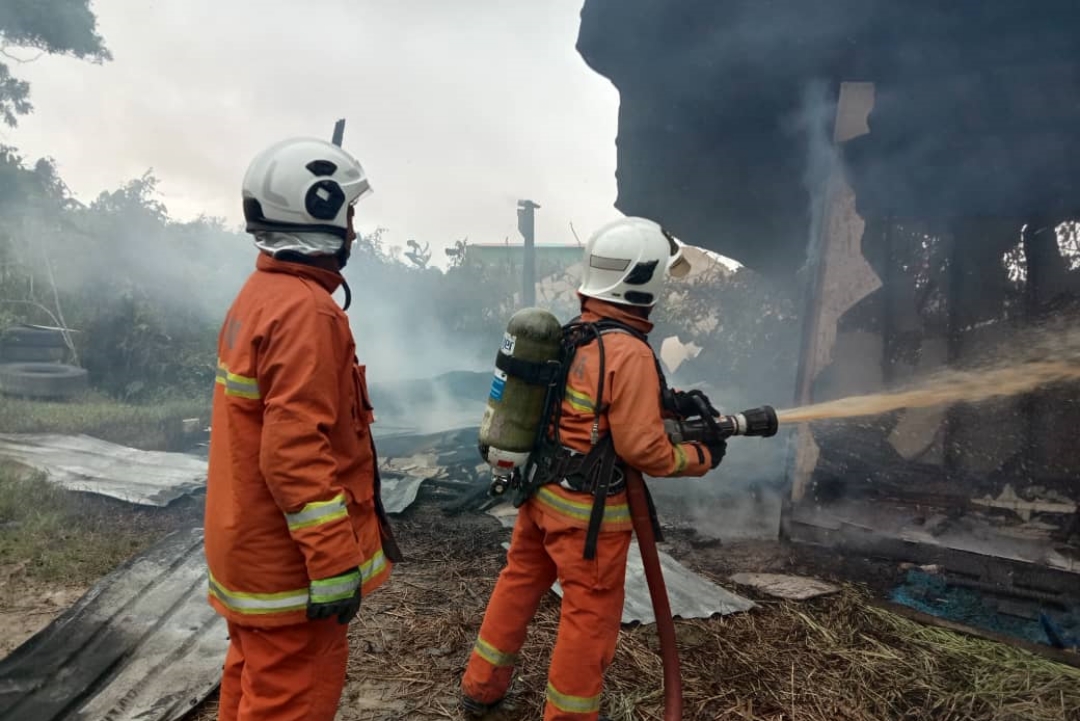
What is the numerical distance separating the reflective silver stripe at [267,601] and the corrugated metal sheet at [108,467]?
4174mm

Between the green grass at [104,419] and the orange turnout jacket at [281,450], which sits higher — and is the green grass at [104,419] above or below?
below

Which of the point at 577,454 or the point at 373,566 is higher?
the point at 577,454

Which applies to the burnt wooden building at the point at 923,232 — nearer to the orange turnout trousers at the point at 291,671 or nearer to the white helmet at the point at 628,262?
the white helmet at the point at 628,262

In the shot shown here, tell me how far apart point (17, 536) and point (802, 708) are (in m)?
4.97

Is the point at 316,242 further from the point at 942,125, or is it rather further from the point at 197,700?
the point at 942,125

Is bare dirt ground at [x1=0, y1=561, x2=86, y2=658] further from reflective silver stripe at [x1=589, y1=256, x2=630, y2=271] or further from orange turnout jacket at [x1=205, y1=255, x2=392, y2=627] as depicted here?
reflective silver stripe at [x1=589, y1=256, x2=630, y2=271]

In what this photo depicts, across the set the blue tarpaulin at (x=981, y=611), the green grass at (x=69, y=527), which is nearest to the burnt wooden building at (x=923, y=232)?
the blue tarpaulin at (x=981, y=611)

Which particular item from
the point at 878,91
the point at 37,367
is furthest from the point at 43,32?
the point at 878,91

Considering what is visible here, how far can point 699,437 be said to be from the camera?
272 cm

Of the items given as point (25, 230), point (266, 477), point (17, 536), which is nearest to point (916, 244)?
point (266, 477)

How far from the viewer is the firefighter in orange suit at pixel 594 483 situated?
97.5 inches

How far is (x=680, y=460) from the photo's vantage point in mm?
2564

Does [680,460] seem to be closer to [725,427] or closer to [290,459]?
[725,427]

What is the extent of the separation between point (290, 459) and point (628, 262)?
61.2 inches
